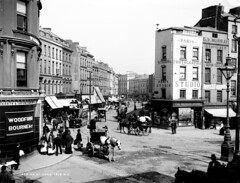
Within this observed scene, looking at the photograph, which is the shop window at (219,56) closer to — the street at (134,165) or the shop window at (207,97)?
the shop window at (207,97)

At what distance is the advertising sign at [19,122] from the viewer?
54.6 ft

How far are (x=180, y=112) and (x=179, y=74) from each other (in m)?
5.27

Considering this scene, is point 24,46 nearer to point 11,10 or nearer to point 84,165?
point 11,10

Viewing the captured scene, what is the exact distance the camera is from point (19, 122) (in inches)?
681

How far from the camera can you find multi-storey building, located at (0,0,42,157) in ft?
54.3

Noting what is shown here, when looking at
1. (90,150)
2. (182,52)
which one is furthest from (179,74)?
(90,150)

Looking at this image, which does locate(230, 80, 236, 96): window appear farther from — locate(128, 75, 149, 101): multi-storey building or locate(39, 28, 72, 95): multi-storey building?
locate(128, 75, 149, 101): multi-storey building

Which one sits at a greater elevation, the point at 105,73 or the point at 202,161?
the point at 105,73

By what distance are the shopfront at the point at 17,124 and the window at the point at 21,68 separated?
1.30 m

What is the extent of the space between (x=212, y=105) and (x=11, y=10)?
31336 mm

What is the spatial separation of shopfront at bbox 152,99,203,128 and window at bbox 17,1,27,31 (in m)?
23.9

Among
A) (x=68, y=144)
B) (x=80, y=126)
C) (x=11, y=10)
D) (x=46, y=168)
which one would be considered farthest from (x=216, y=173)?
(x=80, y=126)

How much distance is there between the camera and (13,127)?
16859 millimetres

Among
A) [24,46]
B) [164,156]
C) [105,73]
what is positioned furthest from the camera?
[105,73]
